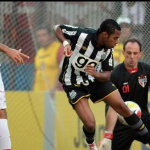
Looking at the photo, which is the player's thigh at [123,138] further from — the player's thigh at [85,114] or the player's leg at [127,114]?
the player's thigh at [85,114]

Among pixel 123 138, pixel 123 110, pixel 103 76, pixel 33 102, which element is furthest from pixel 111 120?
pixel 33 102

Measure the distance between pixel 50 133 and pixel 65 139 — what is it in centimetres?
27

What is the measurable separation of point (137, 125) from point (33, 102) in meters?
2.53

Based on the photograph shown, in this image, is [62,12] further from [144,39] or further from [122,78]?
[122,78]

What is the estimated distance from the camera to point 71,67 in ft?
25.7

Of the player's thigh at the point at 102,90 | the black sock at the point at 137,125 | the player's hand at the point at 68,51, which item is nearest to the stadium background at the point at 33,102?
the black sock at the point at 137,125

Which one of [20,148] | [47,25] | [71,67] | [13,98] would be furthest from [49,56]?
[71,67]

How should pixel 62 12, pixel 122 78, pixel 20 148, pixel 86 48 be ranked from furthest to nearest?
pixel 62 12, pixel 20 148, pixel 122 78, pixel 86 48

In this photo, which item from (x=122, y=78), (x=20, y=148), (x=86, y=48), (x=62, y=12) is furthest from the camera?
(x=62, y=12)

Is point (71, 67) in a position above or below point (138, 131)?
above

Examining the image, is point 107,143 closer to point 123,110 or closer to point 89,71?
point 123,110

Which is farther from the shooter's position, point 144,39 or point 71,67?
point 144,39

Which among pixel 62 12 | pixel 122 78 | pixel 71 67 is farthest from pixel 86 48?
pixel 62 12

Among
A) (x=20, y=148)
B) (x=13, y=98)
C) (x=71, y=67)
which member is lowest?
(x=20, y=148)
